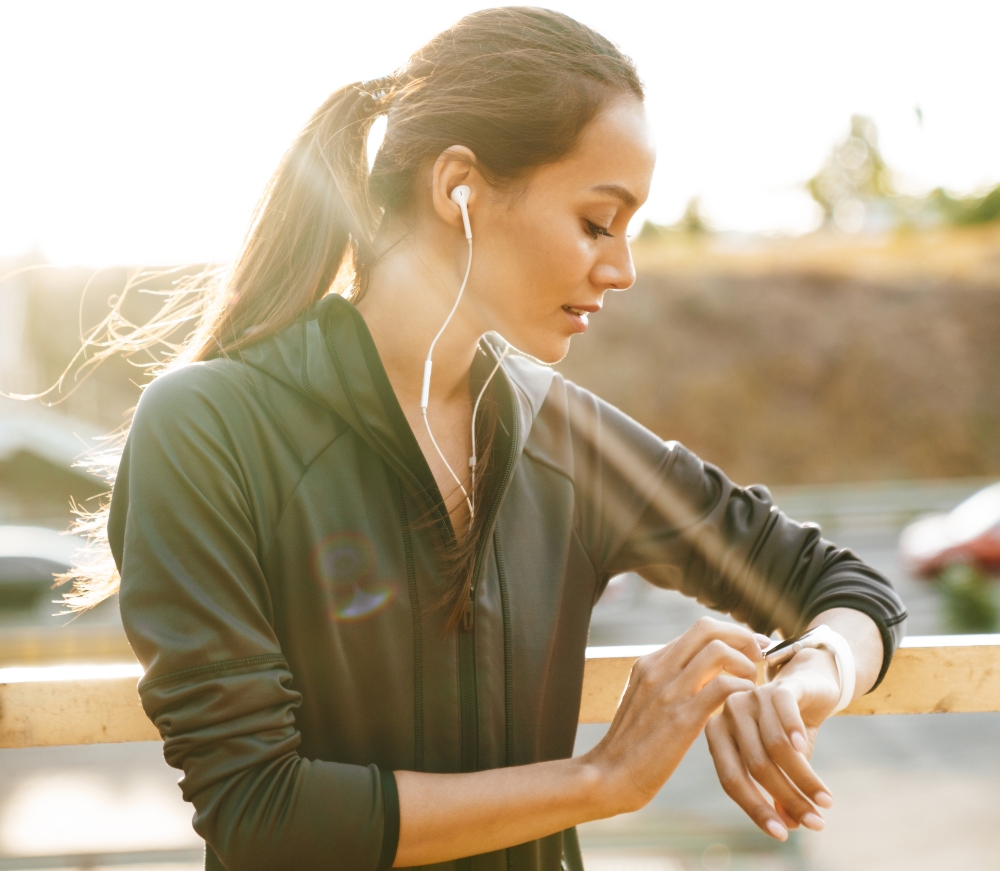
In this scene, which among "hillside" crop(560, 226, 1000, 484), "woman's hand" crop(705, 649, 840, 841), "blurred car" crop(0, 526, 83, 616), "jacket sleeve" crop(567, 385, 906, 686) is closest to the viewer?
"woman's hand" crop(705, 649, 840, 841)

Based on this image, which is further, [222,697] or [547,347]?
[547,347]

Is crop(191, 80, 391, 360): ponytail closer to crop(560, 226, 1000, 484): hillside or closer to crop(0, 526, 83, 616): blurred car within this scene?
crop(0, 526, 83, 616): blurred car

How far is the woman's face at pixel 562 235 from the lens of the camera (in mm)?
1401

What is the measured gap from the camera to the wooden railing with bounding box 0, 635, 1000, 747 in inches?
57.5

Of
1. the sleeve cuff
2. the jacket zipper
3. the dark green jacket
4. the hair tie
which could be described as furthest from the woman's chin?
the sleeve cuff

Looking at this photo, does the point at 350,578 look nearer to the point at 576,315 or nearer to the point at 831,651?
the point at 576,315

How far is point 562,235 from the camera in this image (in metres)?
1.40

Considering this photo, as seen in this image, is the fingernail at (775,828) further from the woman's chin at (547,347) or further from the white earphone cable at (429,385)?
the woman's chin at (547,347)

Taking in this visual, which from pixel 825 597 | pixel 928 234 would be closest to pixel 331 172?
pixel 825 597

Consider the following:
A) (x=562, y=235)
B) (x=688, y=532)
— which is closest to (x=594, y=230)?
(x=562, y=235)

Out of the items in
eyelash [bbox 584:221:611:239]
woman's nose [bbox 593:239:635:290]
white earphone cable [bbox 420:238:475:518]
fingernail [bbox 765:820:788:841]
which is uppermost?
eyelash [bbox 584:221:611:239]

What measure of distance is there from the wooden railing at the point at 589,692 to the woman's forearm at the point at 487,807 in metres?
0.38

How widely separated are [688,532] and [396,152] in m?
0.88

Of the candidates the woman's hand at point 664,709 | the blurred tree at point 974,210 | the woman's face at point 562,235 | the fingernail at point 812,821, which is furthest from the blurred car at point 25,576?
the blurred tree at point 974,210
